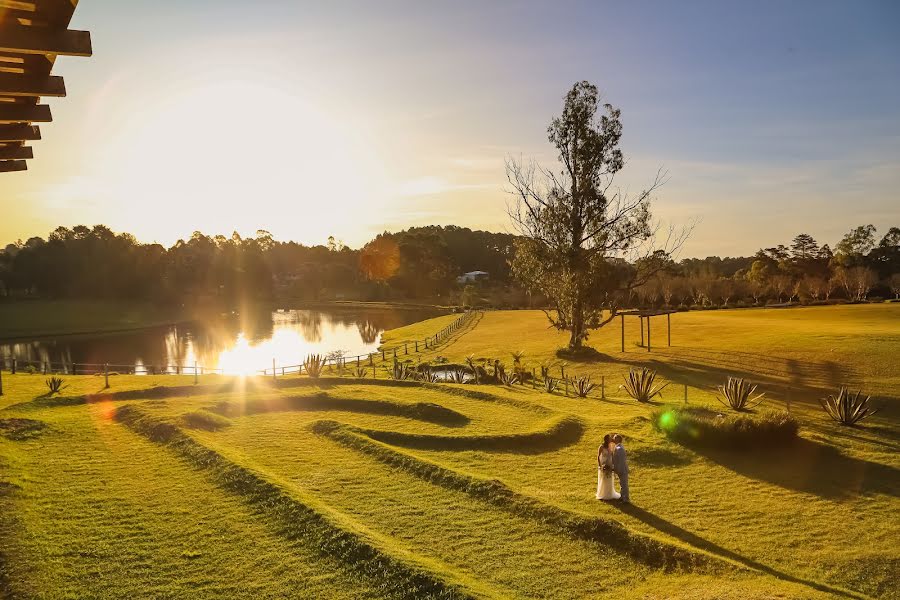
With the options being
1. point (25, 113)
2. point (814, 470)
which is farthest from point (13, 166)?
point (814, 470)

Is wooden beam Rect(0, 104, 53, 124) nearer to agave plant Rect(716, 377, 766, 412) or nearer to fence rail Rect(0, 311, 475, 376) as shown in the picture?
agave plant Rect(716, 377, 766, 412)

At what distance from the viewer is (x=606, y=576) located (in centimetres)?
874

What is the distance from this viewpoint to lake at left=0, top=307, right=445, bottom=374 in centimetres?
4788

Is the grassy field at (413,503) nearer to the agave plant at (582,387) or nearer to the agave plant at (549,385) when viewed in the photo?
the agave plant at (582,387)

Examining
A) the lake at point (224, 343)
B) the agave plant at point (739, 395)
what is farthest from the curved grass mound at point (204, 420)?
the agave plant at point (739, 395)

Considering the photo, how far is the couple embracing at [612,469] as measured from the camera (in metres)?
11.8

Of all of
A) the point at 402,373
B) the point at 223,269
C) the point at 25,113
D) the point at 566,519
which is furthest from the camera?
the point at 223,269

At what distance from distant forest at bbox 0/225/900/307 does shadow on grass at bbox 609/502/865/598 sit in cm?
4680

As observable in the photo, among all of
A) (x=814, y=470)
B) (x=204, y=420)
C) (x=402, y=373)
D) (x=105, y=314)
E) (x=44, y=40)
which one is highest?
(x=44, y=40)

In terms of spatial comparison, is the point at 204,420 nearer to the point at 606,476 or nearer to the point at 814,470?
the point at 606,476

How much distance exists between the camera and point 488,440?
16.1m

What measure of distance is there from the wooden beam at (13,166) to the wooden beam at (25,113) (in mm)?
2548

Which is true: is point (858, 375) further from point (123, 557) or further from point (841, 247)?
point (841, 247)

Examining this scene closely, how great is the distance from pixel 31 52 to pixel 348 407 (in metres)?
16.9
